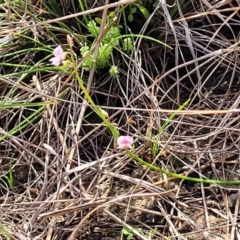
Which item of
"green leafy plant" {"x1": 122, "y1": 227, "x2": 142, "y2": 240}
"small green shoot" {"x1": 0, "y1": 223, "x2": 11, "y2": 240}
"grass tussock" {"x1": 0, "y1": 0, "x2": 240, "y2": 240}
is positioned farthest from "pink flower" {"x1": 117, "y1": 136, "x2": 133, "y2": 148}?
"small green shoot" {"x1": 0, "y1": 223, "x2": 11, "y2": 240}

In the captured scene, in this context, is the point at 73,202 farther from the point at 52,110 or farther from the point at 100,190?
the point at 52,110

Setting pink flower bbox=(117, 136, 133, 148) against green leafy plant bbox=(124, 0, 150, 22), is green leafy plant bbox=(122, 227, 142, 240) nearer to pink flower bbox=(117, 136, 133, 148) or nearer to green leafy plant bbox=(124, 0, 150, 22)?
pink flower bbox=(117, 136, 133, 148)

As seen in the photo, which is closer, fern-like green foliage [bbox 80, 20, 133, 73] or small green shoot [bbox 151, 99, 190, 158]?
small green shoot [bbox 151, 99, 190, 158]

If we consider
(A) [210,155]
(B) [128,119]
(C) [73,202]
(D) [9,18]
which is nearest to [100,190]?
(C) [73,202]

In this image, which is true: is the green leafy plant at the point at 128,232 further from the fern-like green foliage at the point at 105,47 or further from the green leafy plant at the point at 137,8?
the green leafy plant at the point at 137,8

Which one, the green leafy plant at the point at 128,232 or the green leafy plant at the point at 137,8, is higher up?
the green leafy plant at the point at 137,8

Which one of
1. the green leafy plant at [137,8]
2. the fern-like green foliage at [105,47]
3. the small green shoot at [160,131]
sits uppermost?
the green leafy plant at [137,8]

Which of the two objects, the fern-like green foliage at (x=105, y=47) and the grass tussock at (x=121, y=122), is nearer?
the grass tussock at (x=121, y=122)


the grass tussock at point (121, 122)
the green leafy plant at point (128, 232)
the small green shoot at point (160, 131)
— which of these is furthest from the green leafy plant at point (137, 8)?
the green leafy plant at point (128, 232)

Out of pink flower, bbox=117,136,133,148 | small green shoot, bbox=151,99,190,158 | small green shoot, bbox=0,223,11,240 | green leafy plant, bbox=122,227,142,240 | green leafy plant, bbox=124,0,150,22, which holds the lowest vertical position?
green leafy plant, bbox=122,227,142,240
